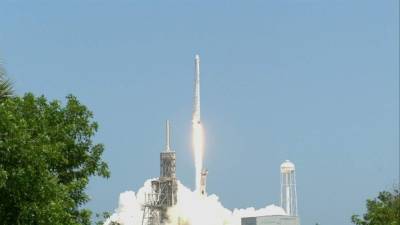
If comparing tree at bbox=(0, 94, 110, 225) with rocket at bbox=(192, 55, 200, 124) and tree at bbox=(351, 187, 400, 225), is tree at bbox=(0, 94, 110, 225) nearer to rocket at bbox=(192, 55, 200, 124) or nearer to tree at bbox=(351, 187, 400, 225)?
tree at bbox=(351, 187, 400, 225)

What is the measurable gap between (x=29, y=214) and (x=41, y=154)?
91.5 inches

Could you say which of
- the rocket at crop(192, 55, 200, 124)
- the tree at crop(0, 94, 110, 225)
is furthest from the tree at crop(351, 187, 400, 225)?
the rocket at crop(192, 55, 200, 124)

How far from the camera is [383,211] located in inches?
2227

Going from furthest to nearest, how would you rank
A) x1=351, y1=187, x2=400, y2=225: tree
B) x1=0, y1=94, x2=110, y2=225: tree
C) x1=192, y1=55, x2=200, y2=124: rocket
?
1. x1=192, y1=55, x2=200, y2=124: rocket
2. x1=351, y1=187, x2=400, y2=225: tree
3. x1=0, y1=94, x2=110, y2=225: tree

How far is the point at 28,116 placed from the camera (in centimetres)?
3797

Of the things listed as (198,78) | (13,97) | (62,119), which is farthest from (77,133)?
(198,78)

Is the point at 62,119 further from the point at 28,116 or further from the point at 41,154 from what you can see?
the point at 41,154

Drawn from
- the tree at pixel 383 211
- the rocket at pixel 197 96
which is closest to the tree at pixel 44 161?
the tree at pixel 383 211

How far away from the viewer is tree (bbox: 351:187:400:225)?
184ft

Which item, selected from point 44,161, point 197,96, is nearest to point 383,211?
point 44,161

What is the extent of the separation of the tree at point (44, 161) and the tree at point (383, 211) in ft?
67.2

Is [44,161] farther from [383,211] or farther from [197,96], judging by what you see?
[197,96]

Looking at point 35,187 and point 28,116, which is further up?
point 28,116

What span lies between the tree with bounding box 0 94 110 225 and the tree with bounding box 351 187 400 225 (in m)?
20.5
